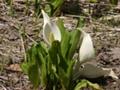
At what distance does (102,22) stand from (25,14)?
0.46m

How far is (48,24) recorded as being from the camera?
6.18ft

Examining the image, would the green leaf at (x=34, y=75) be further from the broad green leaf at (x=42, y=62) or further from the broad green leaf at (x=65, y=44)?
the broad green leaf at (x=65, y=44)

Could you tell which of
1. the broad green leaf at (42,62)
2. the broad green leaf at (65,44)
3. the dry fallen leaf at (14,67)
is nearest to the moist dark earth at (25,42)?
the dry fallen leaf at (14,67)

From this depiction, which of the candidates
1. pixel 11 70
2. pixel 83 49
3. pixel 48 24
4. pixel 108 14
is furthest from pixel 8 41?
pixel 108 14

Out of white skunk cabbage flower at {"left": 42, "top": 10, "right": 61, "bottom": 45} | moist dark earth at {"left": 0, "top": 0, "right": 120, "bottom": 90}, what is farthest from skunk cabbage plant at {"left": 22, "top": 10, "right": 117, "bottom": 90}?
moist dark earth at {"left": 0, "top": 0, "right": 120, "bottom": 90}

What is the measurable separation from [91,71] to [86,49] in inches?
5.2

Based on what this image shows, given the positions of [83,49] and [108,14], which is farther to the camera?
[108,14]

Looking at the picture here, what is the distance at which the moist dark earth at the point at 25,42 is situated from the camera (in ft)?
6.34

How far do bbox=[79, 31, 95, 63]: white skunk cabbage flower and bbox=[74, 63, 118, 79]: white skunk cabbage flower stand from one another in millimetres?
51

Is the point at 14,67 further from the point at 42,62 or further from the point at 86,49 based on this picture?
the point at 86,49

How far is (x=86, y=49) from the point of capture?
1795 millimetres

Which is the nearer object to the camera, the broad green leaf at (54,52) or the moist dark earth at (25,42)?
the broad green leaf at (54,52)

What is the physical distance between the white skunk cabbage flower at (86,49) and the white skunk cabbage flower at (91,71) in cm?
5

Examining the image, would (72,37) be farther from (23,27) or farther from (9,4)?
(9,4)
